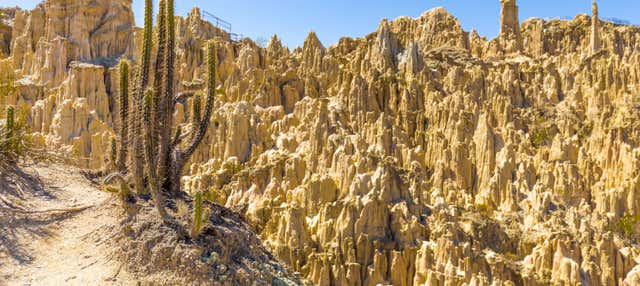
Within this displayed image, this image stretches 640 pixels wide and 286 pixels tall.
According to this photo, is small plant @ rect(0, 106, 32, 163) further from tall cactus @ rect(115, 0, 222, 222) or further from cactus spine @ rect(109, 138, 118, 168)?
tall cactus @ rect(115, 0, 222, 222)

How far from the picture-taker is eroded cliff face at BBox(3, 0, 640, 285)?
78.3 ft

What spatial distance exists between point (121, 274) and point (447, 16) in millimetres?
43191

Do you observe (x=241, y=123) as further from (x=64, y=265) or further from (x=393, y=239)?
(x=64, y=265)

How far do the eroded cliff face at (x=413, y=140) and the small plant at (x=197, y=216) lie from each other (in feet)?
50.8

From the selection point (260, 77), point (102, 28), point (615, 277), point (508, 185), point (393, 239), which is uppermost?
point (102, 28)

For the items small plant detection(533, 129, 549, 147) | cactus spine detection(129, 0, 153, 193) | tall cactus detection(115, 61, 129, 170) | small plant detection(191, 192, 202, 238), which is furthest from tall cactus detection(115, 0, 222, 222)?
small plant detection(533, 129, 549, 147)

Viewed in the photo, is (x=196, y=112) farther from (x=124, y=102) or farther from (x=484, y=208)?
(x=484, y=208)

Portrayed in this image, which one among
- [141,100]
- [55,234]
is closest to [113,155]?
[141,100]

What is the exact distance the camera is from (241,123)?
111 feet

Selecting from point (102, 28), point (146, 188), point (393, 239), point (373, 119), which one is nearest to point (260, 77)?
point (373, 119)

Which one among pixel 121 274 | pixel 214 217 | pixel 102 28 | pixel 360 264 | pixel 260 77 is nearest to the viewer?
pixel 121 274

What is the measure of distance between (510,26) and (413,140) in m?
17.6

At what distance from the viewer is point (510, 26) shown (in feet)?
146

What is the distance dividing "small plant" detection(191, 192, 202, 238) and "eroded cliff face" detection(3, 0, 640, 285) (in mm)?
15491
